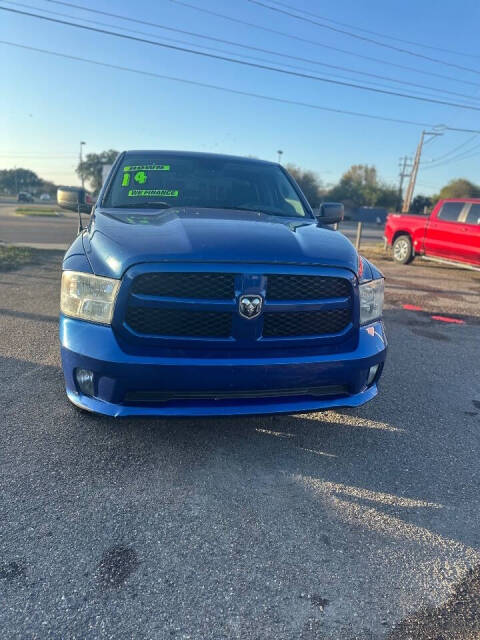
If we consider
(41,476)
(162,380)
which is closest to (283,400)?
(162,380)

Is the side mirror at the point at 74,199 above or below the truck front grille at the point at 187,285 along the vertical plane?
above

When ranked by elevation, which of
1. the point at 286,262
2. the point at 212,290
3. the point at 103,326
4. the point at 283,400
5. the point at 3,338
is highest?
the point at 286,262

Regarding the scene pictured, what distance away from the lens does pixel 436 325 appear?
250 inches

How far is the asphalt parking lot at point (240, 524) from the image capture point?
170 centimetres

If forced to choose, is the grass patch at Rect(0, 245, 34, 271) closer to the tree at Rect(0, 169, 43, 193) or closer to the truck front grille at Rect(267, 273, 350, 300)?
the truck front grille at Rect(267, 273, 350, 300)

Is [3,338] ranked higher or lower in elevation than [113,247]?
lower

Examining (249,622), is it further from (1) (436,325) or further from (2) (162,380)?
(1) (436,325)

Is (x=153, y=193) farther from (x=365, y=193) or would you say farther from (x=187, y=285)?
(x=365, y=193)

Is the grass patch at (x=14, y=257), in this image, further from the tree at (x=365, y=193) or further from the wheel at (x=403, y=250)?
the tree at (x=365, y=193)

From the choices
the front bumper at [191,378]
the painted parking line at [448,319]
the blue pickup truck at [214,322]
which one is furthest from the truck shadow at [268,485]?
the painted parking line at [448,319]

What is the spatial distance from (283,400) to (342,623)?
3.71ft

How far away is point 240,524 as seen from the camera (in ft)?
7.18

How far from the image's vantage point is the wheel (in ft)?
40.1

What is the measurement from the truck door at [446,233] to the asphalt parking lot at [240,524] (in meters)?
8.11
